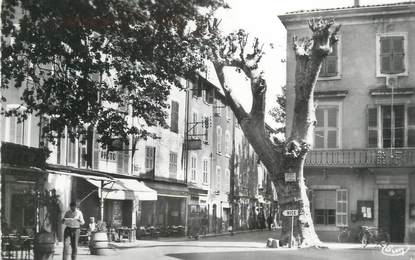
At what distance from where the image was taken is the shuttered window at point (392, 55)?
68.8 feet

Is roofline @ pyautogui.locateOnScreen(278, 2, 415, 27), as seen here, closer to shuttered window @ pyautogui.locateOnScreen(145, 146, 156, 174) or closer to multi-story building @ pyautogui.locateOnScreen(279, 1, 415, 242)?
multi-story building @ pyautogui.locateOnScreen(279, 1, 415, 242)

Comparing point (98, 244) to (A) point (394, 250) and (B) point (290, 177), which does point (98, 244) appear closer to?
(B) point (290, 177)

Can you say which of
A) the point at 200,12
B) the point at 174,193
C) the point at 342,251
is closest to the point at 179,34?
the point at 200,12

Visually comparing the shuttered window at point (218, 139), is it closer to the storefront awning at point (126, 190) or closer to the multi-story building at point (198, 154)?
the multi-story building at point (198, 154)

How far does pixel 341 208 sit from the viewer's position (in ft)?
70.0

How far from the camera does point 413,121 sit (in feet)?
68.3

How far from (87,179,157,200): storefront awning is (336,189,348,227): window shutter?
6.85 metres

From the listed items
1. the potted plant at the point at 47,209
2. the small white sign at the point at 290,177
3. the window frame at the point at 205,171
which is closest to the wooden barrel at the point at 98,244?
the potted plant at the point at 47,209

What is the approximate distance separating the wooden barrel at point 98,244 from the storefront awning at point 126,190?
15.7 feet

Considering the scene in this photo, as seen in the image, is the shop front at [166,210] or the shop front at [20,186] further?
the shop front at [166,210]

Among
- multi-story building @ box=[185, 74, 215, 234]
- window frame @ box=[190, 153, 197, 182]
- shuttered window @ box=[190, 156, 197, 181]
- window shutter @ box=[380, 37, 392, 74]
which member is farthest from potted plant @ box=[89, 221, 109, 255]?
shuttered window @ box=[190, 156, 197, 181]

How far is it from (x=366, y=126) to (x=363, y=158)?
1.18 metres

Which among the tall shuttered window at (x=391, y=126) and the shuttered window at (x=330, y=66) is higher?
the shuttered window at (x=330, y=66)

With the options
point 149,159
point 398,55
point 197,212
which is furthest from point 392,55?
point 197,212
